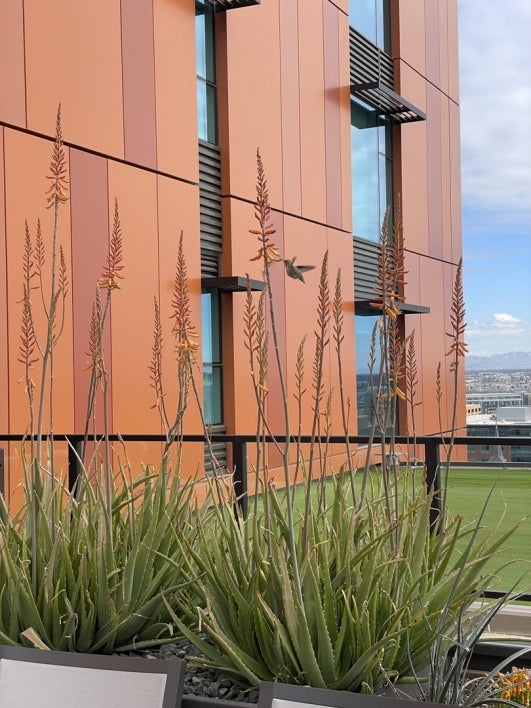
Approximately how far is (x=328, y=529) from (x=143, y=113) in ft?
24.0

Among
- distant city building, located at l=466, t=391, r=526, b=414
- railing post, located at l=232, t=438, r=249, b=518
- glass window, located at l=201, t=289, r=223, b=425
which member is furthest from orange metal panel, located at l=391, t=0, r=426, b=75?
railing post, located at l=232, t=438, r=249, b=518

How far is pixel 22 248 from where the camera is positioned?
24.1 ft

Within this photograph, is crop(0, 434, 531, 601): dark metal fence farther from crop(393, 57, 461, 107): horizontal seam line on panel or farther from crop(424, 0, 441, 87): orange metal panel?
crop(424, 0, 441, 87): orange metal panel

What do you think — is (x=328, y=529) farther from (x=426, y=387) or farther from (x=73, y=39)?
(x=426, y=387)

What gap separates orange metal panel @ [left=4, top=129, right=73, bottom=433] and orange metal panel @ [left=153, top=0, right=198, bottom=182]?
1854 millimetres

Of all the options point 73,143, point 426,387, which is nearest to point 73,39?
point 73,143

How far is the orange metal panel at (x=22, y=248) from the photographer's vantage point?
7043 mm

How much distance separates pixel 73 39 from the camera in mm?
7914

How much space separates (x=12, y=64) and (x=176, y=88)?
2535 millimetres

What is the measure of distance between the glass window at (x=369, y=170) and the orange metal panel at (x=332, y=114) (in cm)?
101

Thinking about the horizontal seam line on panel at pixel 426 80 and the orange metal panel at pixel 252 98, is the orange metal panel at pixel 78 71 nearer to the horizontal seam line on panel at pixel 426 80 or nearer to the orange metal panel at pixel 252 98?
the orange metal panel at pixel 252 98

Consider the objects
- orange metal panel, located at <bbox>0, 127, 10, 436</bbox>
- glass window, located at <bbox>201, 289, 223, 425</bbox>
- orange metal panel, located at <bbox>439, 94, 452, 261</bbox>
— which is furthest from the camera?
orange metal panel, located at <bbox>439, 94, 452, 261</bbox>

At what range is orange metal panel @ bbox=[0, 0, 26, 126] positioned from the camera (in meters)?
7.09

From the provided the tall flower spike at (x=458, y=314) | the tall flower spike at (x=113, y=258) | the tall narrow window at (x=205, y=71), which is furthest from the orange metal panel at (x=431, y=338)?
the tall flower spike at (x=458, y=314)
